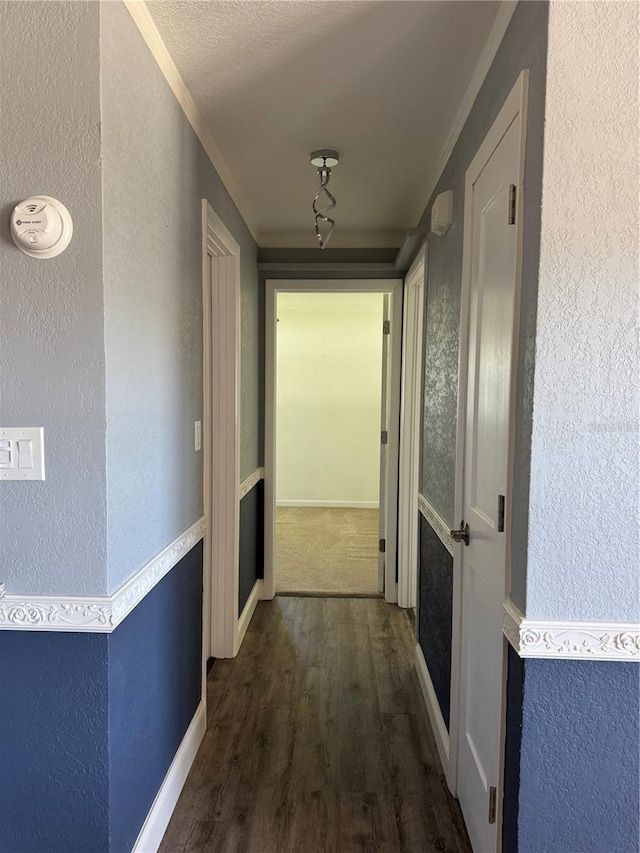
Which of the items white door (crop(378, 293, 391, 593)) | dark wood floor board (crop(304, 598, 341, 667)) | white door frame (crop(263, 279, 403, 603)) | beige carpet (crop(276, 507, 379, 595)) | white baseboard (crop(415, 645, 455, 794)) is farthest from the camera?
beige carpet (crop(276, 507, 379, 595))

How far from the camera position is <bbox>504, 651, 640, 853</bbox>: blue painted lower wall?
1103 millimetres

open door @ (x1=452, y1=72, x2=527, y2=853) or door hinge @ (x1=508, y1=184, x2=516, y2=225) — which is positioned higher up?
door hinge @ (x1=508, y1=184, x2=516, y2=225)

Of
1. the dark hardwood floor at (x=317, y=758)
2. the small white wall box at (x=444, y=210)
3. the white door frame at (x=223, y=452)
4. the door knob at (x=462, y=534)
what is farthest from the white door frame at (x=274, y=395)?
the door knob at (x=462, y=534)

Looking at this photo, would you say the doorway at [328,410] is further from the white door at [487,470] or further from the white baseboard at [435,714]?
the white door at [487,470]

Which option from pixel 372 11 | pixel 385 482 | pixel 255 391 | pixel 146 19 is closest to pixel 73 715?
pixel 146 19

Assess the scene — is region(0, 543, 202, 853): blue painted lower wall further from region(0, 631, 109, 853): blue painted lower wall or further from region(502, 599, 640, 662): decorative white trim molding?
region(502, 599, 640, 662): decorative white trim molding

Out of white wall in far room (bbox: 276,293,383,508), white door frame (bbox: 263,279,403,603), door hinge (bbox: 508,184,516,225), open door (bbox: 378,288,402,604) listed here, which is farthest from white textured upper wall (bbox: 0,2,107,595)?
white wall in far room (bbox: 276,293,383,508)

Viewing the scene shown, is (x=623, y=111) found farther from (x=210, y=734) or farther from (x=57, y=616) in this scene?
(x=210, y=734)

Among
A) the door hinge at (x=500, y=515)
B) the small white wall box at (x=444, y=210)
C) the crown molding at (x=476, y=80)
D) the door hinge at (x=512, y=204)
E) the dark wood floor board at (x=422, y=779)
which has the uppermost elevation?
the crown molding at (x=476, y=80)

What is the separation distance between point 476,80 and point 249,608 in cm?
277

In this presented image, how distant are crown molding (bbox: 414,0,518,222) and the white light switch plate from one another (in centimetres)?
148

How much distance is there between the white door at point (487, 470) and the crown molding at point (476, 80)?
210 millimetres

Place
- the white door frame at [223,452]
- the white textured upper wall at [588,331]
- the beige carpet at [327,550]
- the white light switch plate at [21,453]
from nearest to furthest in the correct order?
the white textured upper wall at [588,331] < the white light switch plate at [21,453] < the white door frame at [223,452] < the beige carpet at [327,550]

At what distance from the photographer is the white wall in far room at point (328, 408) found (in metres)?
6.03
